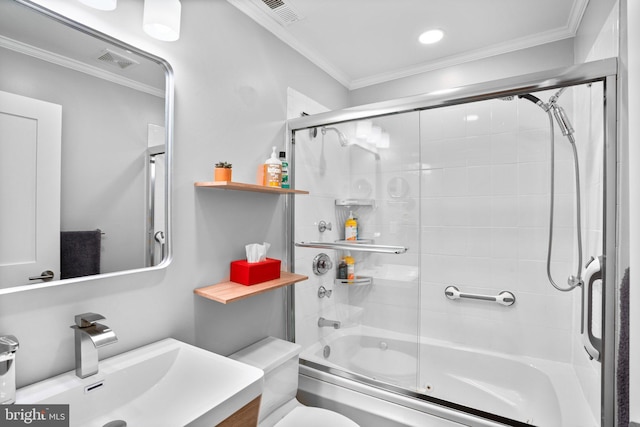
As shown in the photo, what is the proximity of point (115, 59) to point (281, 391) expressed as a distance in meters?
1.54

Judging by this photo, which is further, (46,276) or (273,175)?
(273,175)

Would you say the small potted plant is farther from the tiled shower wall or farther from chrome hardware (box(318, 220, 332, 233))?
chrome hardware (box(318, 220, 332, 233))

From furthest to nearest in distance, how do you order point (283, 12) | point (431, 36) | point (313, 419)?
point (431, 36), point (283, 12), point (313, 419)

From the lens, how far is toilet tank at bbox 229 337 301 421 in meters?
1.40

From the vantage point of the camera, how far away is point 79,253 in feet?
3.36

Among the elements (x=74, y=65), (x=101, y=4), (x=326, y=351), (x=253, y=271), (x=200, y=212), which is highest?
(x=101, y=4)

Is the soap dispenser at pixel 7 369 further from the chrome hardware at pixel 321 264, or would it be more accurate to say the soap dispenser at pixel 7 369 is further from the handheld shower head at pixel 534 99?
the handheld shower head at pixel 534 99

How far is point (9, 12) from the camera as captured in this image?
0.89 meters

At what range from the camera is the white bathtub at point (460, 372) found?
164 centimetres

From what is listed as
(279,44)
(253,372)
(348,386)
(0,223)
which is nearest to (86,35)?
(0,223)

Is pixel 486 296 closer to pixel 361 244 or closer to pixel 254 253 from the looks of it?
pixel 361 244

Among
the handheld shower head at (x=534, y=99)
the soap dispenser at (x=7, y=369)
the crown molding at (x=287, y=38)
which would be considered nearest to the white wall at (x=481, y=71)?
the crown molding at (x=287, y=38)

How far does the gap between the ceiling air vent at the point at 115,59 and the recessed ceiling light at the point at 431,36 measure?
169 cm

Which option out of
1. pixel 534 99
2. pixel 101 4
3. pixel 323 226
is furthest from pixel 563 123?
pixel 101 4
